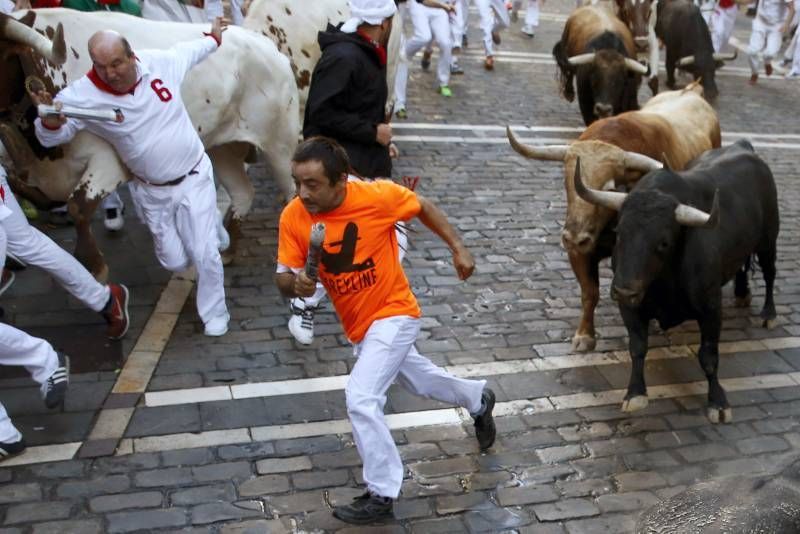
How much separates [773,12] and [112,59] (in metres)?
14.1

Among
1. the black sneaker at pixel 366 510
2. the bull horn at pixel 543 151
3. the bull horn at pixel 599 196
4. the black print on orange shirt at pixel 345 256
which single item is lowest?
the black sneaker at pixel 366 510

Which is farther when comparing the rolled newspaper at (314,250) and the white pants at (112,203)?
the white pants at (112,203)

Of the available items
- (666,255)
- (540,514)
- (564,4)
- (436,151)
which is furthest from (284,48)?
(564,4)

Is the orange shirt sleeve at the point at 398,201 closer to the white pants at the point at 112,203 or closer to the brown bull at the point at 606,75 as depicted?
the white pants at the point at 112,203

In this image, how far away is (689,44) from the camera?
1552 cm

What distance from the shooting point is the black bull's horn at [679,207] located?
5676 mm

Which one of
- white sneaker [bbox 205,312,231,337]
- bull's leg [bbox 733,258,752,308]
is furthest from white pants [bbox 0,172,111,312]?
bull's leg [bbox 733,258,752,308]

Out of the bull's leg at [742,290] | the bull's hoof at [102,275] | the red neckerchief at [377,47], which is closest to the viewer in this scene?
the red neckerchief at [377,47]

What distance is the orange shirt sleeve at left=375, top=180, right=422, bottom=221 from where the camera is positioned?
490cm

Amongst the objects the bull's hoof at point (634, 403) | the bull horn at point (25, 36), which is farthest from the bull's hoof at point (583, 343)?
the bull horn at point (25, 36)

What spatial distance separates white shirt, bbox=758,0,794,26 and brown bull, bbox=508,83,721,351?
10232 millimetres

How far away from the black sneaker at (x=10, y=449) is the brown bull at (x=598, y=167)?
3.77 m

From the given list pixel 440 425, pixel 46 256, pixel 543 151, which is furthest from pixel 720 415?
pixel 46 256

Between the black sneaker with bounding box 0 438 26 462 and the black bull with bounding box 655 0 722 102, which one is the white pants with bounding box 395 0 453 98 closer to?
the black bull with bounding box 655 0 722 102
